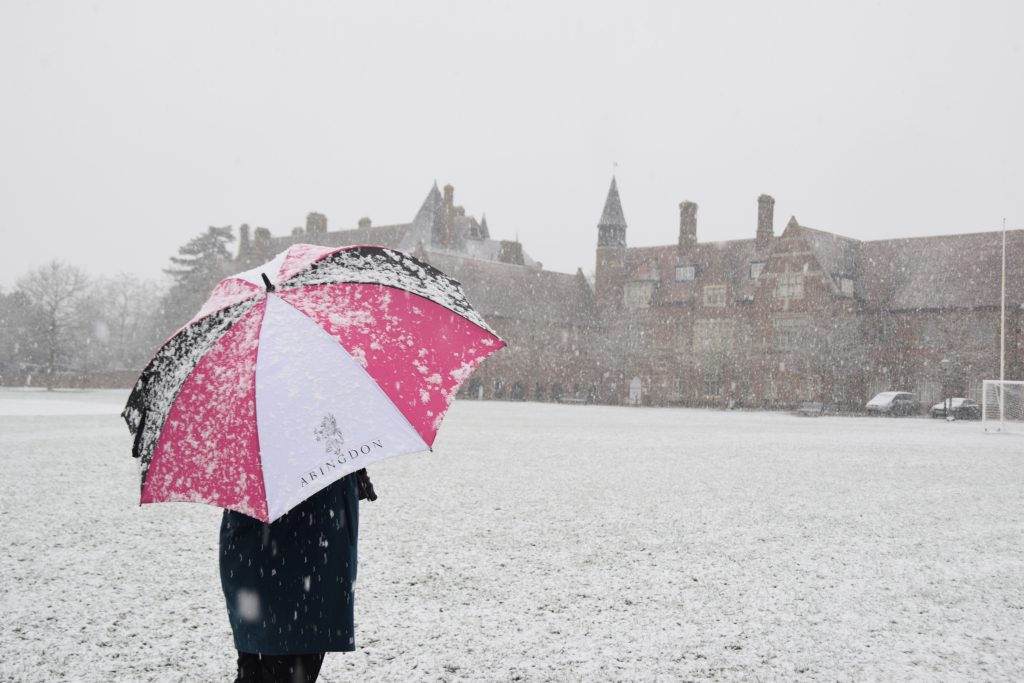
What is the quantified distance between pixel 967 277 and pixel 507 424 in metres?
33.4

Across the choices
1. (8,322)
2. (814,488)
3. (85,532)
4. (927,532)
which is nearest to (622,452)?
(814,488)

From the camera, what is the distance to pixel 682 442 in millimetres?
20359

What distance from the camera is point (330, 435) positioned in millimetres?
3047

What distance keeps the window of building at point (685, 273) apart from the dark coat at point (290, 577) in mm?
57938

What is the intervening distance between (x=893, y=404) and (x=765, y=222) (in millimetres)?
15813

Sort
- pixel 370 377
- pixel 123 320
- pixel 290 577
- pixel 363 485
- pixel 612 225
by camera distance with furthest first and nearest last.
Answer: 1. pixel 123 320
2. pixel 612 225
3. pixel 363 485
4. pixel 370 377
5. pixel 290 577

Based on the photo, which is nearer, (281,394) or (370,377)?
(281,394)

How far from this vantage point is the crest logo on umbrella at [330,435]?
9.90ft

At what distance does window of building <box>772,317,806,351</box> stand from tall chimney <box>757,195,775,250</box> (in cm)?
582

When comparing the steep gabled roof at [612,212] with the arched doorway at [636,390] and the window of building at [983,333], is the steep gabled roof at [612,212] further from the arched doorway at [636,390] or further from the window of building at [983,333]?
the window of building at [983,333]

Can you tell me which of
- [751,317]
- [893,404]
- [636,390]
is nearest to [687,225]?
[751,317]

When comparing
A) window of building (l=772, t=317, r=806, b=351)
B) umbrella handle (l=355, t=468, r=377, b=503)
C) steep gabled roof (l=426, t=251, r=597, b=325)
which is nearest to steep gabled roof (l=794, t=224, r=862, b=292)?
window of building (l=772, t=317, r=806, b=351)

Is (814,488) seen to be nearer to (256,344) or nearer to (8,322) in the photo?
(256,344)

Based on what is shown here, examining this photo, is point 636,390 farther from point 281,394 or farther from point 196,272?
point 281,394
